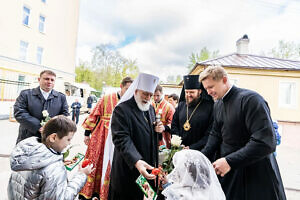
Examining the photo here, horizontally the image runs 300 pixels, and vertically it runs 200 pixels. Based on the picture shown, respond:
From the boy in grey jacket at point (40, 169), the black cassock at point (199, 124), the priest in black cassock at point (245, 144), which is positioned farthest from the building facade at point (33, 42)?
the priest in black cassock at point (245, 144)

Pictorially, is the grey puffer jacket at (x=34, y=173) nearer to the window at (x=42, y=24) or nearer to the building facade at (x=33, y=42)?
the building facade at (x=33, y=42)

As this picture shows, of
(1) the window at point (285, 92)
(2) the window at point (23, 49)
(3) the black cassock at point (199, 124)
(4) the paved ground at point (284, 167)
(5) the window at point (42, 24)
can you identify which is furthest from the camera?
(5) the window at point (42, 24)

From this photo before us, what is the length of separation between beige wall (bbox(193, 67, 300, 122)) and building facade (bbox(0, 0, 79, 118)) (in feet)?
42.7

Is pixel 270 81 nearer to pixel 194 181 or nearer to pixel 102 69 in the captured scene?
pixel 194 181

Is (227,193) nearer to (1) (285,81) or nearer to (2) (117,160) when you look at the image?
(2) (117,160)

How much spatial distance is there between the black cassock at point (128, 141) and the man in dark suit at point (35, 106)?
150 cm

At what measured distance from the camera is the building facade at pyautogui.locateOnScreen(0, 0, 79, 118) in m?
14.3

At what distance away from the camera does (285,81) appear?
1116cm

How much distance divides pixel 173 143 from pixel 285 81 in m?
12.2

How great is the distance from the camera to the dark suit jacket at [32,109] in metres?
2.86

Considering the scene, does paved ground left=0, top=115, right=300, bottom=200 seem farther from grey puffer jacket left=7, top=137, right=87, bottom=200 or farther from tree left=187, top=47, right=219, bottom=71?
tree left=187, top=47, right=219, bottom=71

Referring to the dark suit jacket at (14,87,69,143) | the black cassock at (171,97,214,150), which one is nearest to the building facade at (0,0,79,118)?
the dark suit jacket at (14,87,69,143)

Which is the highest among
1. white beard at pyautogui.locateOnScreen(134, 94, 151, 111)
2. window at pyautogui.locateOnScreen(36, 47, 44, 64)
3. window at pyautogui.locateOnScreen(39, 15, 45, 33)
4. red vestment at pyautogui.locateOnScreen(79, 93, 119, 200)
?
window at pyautogui.locateOnScreen(39, 15, 45, 33)

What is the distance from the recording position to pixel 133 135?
209 cm
